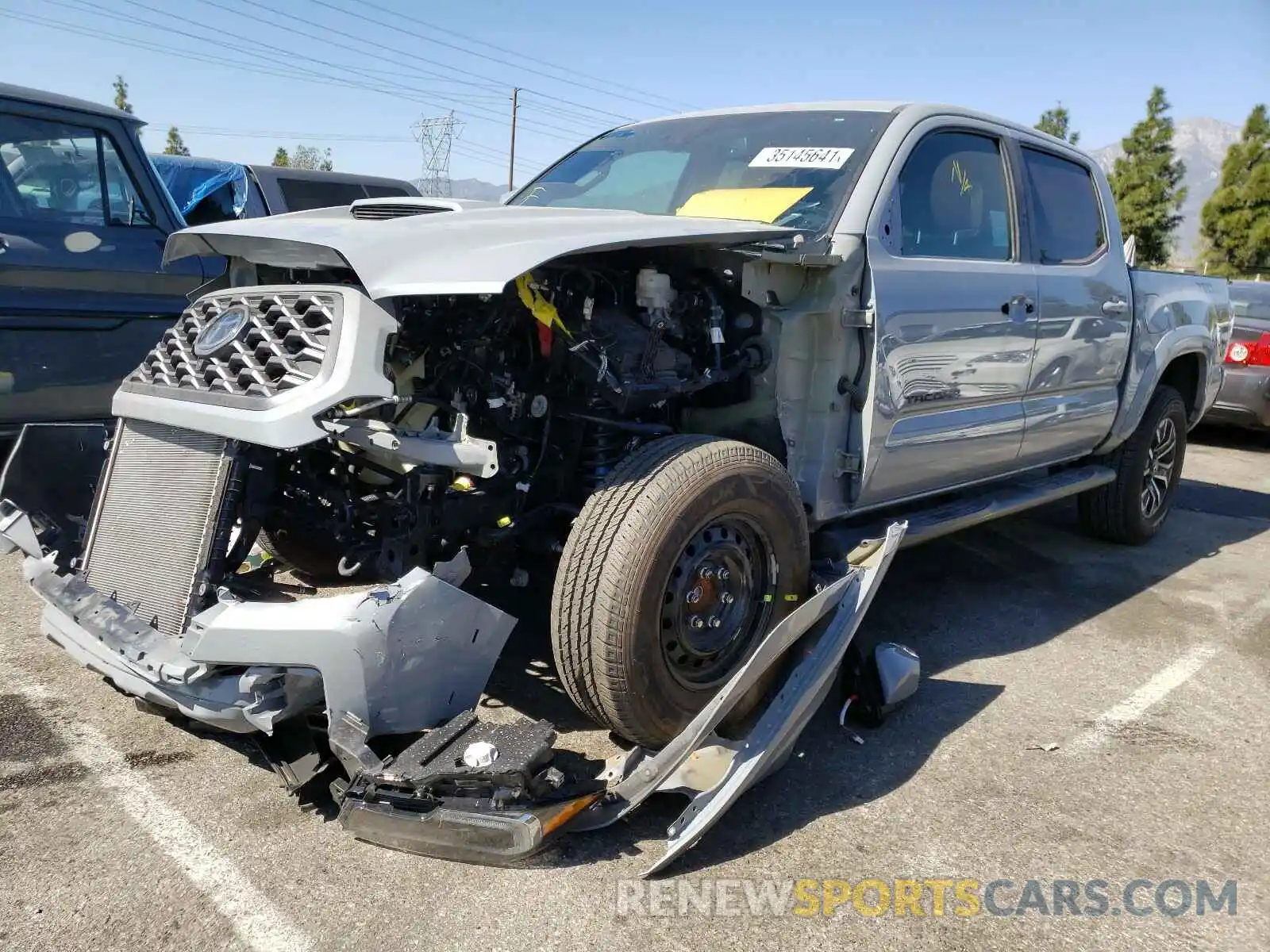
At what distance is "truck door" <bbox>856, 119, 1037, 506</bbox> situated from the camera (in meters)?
3.46

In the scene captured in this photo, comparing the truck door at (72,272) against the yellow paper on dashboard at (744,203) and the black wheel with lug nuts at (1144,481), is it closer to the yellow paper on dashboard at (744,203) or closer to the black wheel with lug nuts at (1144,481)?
the yellow paper on dashboard at (744,203)

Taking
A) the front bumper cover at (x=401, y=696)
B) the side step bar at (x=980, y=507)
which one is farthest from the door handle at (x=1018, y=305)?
the front bumper cover at (x=401, y=696)

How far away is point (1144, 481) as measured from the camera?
5543 millimetres

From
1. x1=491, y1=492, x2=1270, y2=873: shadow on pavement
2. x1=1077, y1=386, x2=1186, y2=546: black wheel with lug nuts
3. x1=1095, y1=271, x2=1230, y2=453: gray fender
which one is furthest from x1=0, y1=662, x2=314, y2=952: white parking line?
x1=1077, y1=386, x2=1186, y2=546: black wheel with lug nuts

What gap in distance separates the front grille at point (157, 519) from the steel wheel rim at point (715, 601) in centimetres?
126

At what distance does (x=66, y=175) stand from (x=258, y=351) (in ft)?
10.3

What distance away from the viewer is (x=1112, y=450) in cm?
539

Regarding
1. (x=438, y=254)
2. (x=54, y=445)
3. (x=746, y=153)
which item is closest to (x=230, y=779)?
(x=54, y=445)

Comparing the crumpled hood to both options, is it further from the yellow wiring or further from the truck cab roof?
the truck cab roof

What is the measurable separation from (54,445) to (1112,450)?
16.6ft

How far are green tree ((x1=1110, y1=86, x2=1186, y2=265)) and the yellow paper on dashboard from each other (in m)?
26.5

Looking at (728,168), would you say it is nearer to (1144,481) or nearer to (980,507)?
(980,507)

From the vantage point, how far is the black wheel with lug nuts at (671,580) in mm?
2617

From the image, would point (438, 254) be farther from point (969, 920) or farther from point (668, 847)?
point (969, 920)
